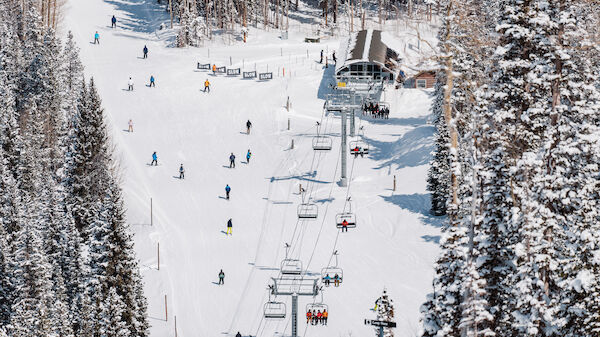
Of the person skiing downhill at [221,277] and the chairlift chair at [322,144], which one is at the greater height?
the chairlift chair at [322,144]

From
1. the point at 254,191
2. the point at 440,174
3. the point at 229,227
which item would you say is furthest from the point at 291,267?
the point at 254,191

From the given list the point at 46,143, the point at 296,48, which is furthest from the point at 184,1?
the point at 46,143

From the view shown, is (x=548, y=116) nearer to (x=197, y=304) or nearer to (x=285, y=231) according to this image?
(x=197, y=304)

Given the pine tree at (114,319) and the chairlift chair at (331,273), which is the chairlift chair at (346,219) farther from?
the pine tree at (114,319)

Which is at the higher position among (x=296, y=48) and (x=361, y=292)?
(x=296, y=48)

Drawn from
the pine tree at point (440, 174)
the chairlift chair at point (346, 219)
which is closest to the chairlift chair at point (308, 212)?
the chairlift chair at point (346, 219)

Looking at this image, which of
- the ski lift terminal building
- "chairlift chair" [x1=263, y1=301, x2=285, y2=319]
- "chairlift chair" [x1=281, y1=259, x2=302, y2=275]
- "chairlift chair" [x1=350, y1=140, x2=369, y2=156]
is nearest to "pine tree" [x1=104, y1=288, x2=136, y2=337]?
"chairlift chair" [x1=263, y1=301, x2=285, y2=319]

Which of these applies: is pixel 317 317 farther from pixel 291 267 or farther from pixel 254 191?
pixel 254 191
